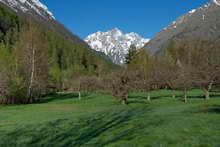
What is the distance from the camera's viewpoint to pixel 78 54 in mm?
151500

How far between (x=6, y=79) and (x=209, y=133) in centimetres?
4209

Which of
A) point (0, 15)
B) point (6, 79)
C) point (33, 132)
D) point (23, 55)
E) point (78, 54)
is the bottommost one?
point (33, 132)

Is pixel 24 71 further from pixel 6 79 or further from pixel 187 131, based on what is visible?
pixel 187 131

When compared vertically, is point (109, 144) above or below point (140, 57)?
below

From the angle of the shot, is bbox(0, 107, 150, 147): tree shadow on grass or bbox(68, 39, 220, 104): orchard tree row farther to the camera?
bbox(68, 39, 220, 104): orchard tree row

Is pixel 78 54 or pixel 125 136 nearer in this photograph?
pixel 125 136

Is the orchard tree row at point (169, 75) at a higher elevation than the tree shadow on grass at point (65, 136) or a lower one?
higher

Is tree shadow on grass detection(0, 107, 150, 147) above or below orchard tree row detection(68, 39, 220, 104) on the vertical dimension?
below

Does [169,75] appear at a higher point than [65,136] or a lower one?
higher

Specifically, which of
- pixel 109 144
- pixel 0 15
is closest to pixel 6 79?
pixel 109 144

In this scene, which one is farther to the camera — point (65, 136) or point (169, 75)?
point (169, 75)

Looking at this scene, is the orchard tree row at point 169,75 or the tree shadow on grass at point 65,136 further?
the orchard tree row at point 169,75

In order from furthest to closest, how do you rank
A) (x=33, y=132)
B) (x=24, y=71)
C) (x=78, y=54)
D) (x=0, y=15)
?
1. (x=78, y=54)
2. (x=0, y=15)
3. (x=24, y=71)
4. (x=33, y=132)

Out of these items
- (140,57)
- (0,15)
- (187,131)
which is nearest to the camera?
(187,131)
